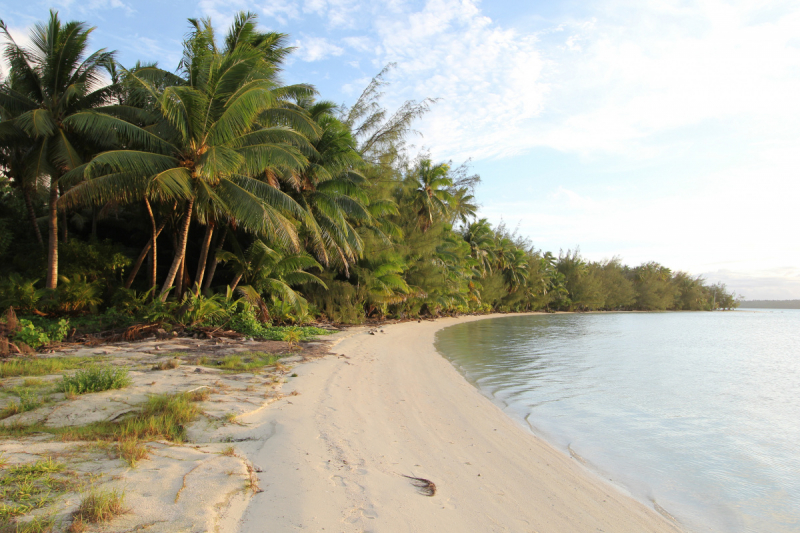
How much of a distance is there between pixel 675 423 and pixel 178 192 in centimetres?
1124

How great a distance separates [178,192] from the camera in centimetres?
1005

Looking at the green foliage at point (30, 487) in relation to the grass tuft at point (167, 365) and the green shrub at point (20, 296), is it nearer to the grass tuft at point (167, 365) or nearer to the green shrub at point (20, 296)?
the grass tuft at point (167, 365)

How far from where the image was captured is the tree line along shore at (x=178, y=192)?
10.6m

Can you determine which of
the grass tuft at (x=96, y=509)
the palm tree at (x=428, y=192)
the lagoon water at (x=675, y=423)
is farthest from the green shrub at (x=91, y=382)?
the palm tree at (x=428, y=192)

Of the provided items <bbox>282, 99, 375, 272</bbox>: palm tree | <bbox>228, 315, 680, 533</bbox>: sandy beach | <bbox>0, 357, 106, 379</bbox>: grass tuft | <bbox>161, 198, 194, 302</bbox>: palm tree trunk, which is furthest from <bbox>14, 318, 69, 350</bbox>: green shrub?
<bbox>282, 99, 375, 272</bbox>: palm tree

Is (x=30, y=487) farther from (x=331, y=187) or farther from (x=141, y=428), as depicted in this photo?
(x=331, y=187)

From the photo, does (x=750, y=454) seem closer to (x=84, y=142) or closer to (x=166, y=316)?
(x=166, y=316)

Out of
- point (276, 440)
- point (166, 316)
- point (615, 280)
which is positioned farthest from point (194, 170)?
point (615, 280)

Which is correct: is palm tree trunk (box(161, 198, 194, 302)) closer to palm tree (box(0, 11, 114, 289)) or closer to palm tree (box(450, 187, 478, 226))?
palm tree (box(0, 11, 114, 289))

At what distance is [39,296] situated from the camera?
11.4 metres

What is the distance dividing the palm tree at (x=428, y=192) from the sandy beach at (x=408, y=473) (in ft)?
72.1

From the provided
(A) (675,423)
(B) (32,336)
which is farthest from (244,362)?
(A) (675,423)

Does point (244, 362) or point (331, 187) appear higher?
point (331, 187)

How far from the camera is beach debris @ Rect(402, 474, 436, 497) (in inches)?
138
